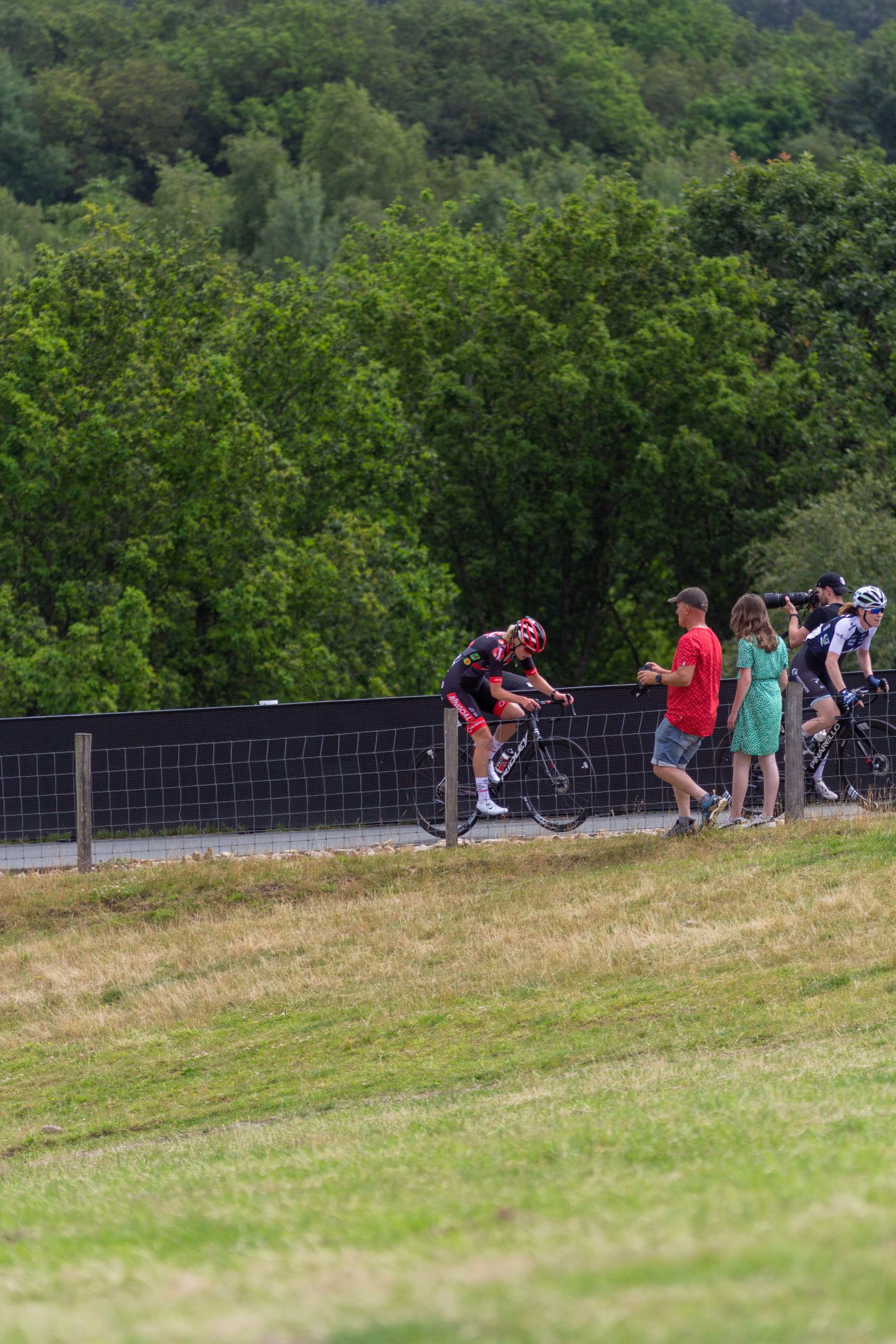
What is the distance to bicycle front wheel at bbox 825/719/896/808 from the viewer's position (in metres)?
14.3

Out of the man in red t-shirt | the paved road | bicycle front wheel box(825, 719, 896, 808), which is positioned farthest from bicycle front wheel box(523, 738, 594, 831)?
bicycle front wheel box(825, 719, 896, 808)

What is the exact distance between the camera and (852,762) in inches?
567

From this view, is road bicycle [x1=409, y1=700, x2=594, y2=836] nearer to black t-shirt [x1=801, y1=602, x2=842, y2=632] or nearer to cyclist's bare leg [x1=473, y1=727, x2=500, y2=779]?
cyclist's bare leg [x1=473, y1=727, x2=500, y2=779]

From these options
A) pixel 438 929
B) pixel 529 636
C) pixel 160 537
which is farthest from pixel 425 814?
pixel 160 537

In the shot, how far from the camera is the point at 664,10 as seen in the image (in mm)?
105750

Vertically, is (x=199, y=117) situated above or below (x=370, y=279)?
above

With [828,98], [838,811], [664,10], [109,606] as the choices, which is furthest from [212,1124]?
[664,10]

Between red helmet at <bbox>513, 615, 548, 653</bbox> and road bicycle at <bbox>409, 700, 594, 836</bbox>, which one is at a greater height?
red helmet at <bbox>513, 615, 548, 653</bbox>

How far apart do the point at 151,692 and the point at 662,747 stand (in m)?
18.3

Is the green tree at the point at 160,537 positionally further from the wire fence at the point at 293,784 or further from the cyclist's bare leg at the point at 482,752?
the cyclist's bare leg at the point at 482,752

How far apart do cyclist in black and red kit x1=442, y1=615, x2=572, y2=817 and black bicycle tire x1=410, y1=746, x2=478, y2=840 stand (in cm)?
25

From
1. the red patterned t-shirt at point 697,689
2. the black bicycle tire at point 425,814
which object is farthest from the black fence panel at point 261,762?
the red patterned t-shirt at point 697,689

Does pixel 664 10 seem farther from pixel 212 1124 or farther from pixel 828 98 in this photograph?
pixel 212 1124

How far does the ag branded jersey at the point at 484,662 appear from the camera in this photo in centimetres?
1377
